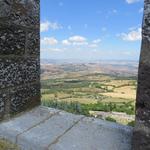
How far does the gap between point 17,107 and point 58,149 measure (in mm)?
682

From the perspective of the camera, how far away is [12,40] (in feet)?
6.54

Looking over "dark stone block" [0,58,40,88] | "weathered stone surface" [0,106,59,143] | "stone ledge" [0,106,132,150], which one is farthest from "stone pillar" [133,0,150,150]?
"dark stone block" [0,58,40,88]

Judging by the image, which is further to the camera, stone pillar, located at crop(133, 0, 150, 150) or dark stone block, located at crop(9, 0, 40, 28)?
dark stone block, located at crop(9, 0, 40, 28)

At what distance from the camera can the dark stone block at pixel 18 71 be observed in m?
1.95

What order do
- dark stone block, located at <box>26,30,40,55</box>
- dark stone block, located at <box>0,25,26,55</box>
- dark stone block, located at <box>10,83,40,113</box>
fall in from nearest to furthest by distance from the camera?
dark stone block, located at <box>0,25,26,55</box>, dark stone block, located at <box>10,83,40,113</box>, dark stone block, located at <box>26,30,40,55</box>

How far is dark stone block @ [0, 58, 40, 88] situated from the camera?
1.95 m

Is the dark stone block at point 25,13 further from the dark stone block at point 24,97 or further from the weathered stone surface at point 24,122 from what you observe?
the weathered stone surface at point 24,122

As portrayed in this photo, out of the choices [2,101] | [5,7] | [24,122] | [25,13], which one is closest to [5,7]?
[5,7]

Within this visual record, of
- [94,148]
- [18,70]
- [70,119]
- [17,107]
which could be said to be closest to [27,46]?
[18,70]

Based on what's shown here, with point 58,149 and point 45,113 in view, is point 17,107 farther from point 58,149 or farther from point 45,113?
point 58,149

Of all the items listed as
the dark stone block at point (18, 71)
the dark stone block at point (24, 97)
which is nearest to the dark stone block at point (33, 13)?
the dark stone block at point (18, 71)

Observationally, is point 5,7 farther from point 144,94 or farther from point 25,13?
point 144,94

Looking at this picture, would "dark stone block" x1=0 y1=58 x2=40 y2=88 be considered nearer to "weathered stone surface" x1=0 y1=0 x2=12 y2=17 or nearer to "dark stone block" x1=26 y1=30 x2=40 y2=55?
"dark stone block" x1=26 y1=30 x2=40 y2=55

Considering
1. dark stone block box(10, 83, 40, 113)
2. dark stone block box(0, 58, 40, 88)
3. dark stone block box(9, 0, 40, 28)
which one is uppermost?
dark stone block box(9, 0, 40, 28)
